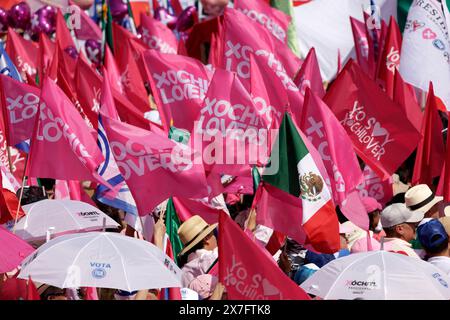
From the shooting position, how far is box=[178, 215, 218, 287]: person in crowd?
787 cm

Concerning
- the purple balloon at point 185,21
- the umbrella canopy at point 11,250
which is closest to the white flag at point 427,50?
the purple balloon at point 185,21

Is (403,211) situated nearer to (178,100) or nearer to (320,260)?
(320,260)

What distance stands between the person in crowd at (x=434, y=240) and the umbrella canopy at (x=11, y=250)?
227 cm

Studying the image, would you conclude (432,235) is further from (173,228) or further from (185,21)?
(185,21)

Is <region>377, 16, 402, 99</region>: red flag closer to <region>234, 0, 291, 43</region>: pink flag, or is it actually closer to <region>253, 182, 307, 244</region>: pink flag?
<region>234, 0, 291, 43</region>: pink flag

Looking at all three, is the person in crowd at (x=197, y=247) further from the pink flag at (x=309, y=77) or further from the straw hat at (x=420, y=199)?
the pink flag at (x=309, y=77)

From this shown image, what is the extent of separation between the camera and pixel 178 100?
33.8 ft

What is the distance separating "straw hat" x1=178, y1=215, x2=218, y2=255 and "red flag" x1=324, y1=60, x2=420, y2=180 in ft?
5.87

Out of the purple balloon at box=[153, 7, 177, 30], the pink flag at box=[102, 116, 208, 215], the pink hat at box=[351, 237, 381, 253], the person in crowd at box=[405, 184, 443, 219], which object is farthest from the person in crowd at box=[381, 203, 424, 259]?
the purple balloon at box=[153, 7, 177, 30]

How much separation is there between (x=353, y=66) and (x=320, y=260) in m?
2.34

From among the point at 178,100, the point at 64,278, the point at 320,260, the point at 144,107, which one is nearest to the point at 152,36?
the point at 144,107

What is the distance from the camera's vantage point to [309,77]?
10859 mm

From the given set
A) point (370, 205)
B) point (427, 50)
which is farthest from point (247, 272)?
point (427, 50)

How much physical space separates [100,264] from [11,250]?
0.91 metres
